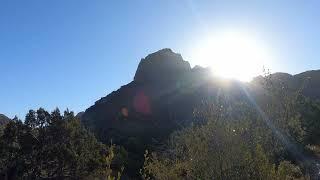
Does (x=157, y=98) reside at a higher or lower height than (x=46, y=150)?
higher

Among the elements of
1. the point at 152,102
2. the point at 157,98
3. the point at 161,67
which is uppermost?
the point at 161,67

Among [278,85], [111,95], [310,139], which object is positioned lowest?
[310,139]

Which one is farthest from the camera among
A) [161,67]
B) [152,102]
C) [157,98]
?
[161,67]

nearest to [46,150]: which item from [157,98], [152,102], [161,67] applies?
[152,102]

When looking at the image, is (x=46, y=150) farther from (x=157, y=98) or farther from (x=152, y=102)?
(x=157, y=98)

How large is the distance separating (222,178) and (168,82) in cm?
11020

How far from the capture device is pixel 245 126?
11250 mm

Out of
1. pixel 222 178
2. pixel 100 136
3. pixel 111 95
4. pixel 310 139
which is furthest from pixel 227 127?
pixel 111 95

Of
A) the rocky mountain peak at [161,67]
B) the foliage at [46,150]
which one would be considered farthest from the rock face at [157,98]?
the foliage at [46,150]

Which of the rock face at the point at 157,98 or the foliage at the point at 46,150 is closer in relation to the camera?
the foliage at the point at 46,150

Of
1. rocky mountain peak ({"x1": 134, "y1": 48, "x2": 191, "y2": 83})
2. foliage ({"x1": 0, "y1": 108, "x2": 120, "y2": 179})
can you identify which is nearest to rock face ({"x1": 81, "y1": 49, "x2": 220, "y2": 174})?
rocky mountain peak ({"x1": 134, "y1": 48, "x2": 191, "y2": 83})

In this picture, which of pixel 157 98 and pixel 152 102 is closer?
pixel 152 102

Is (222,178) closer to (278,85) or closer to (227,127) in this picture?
(227,127)

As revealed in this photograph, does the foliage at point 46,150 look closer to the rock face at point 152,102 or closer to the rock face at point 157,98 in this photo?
the rock face at point 157,98
